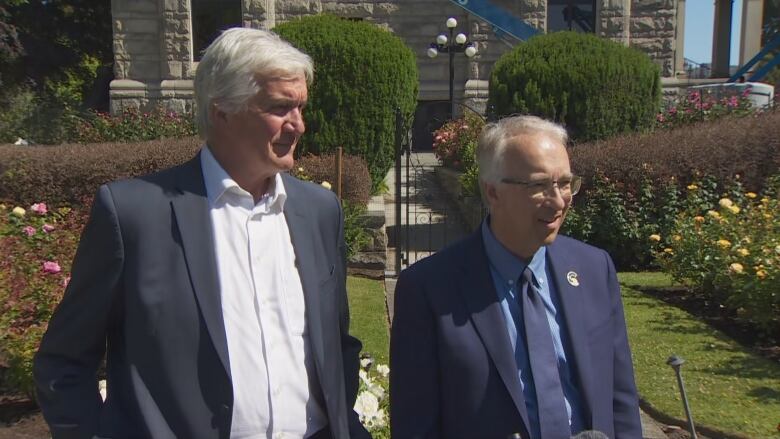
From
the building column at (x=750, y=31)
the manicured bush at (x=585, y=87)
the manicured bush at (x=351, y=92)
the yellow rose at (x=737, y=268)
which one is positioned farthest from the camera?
the building column at (x=750, y=31)

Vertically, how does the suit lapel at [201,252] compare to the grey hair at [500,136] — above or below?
below

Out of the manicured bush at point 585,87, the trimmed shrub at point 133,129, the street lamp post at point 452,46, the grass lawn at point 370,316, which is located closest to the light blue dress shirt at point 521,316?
the grass lawn at point 370,316

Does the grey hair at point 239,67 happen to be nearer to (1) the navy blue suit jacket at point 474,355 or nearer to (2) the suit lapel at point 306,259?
(2) the suit lapel at point 306,259

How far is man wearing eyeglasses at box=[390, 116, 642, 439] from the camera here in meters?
2.19

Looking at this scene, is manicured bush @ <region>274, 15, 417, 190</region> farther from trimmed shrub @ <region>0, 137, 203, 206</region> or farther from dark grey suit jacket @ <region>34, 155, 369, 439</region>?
dark grey suit jacket @ <region>34, 155, 369, 439</region>

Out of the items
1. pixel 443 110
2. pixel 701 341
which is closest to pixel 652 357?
pixel 701 341

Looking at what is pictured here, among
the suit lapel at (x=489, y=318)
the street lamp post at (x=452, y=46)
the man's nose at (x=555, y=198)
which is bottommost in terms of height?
the suit lapel at (x=489, y=318)

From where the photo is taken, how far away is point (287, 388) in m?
2.14

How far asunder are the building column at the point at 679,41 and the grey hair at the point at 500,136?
18.4 metres

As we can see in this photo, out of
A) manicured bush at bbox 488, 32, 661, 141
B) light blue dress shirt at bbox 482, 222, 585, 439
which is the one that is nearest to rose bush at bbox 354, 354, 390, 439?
light blue dress shirt at bbox 482, 222, 585, 439

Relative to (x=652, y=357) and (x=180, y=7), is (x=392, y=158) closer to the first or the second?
(x=652, y=357)

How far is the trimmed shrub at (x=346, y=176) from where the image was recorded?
891 centimetres

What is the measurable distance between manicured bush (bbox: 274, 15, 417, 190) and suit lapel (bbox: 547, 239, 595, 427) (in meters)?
7.86

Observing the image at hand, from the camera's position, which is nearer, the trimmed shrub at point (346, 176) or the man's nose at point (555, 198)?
the man's nose at point (555, 198)
